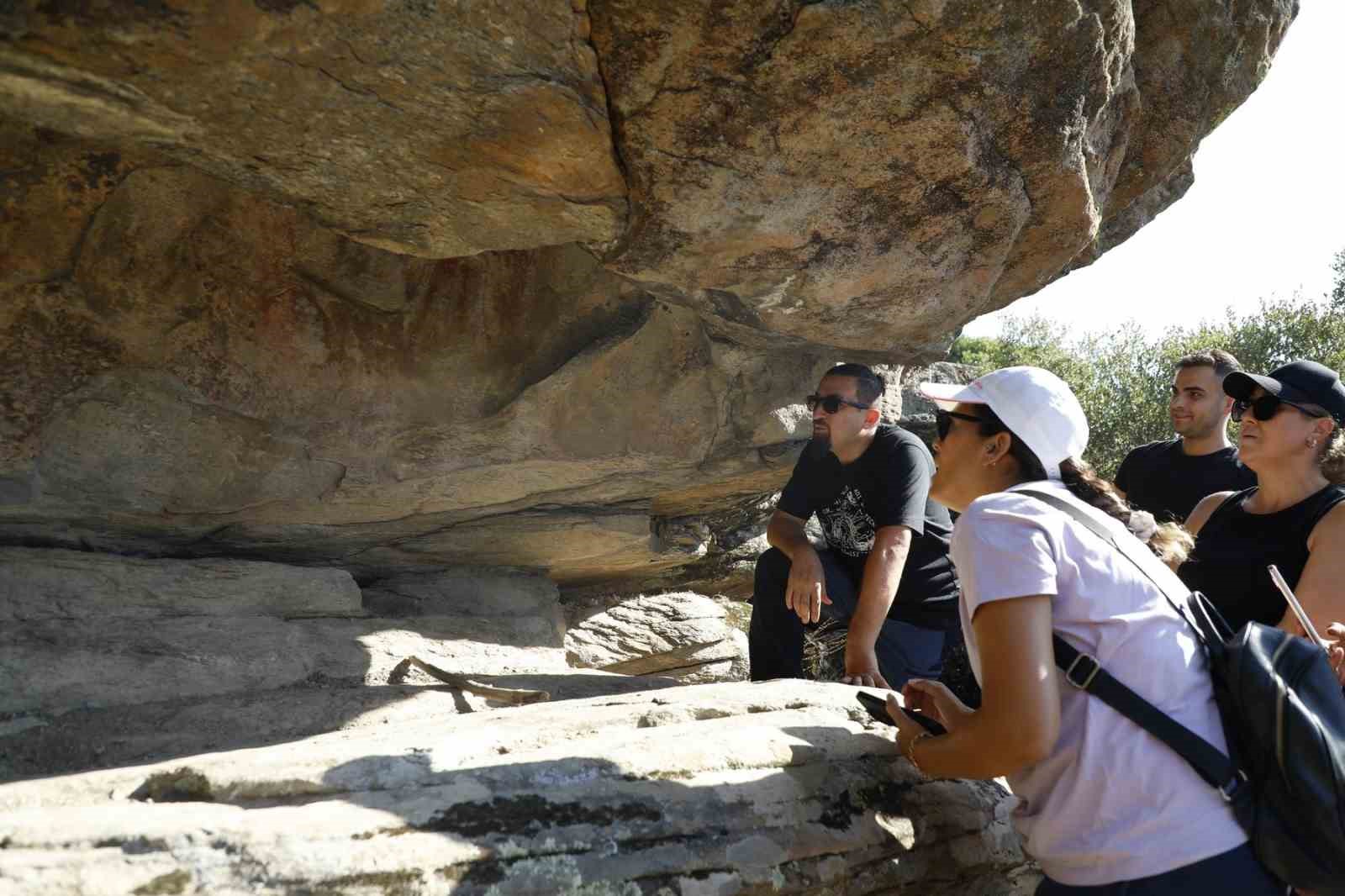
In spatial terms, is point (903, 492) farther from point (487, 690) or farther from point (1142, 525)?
point (487, 690)

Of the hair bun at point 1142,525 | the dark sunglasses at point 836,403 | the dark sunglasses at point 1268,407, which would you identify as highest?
the dark sunglasses at point 836,403

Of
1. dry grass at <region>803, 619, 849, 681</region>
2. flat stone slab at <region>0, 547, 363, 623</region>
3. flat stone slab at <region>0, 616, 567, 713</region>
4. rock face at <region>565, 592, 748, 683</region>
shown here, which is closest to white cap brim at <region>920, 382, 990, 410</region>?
flat stone slab at <region>0, 616, 567, 713</region>

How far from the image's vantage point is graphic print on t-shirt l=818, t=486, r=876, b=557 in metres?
4.62

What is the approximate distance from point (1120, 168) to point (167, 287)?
13.9ft

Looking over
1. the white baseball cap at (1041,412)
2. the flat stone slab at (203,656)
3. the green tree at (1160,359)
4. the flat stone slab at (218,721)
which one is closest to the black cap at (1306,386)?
the white baseball cap at (1041,412)

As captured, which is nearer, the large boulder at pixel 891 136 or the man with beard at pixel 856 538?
the large boulder at pixel 891 136

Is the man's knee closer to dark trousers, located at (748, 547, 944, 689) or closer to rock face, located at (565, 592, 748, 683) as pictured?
dark trousers, located at (748, 547, 944, 689)

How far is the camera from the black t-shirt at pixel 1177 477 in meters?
4.46

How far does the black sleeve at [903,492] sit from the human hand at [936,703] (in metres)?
1.42

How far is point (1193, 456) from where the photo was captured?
15.0ft

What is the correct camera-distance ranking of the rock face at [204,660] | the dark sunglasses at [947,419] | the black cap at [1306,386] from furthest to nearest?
1. the rock face at [204,660]
2. the black cap at [1306,386]
3. the dark sunglasses at [947,419]

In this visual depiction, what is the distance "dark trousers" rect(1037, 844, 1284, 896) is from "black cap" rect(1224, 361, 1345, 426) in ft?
5.11

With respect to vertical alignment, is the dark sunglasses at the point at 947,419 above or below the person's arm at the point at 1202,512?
above

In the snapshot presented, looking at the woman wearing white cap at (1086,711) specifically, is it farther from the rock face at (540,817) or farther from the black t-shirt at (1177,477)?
the black t-shirt at (1177,477)
